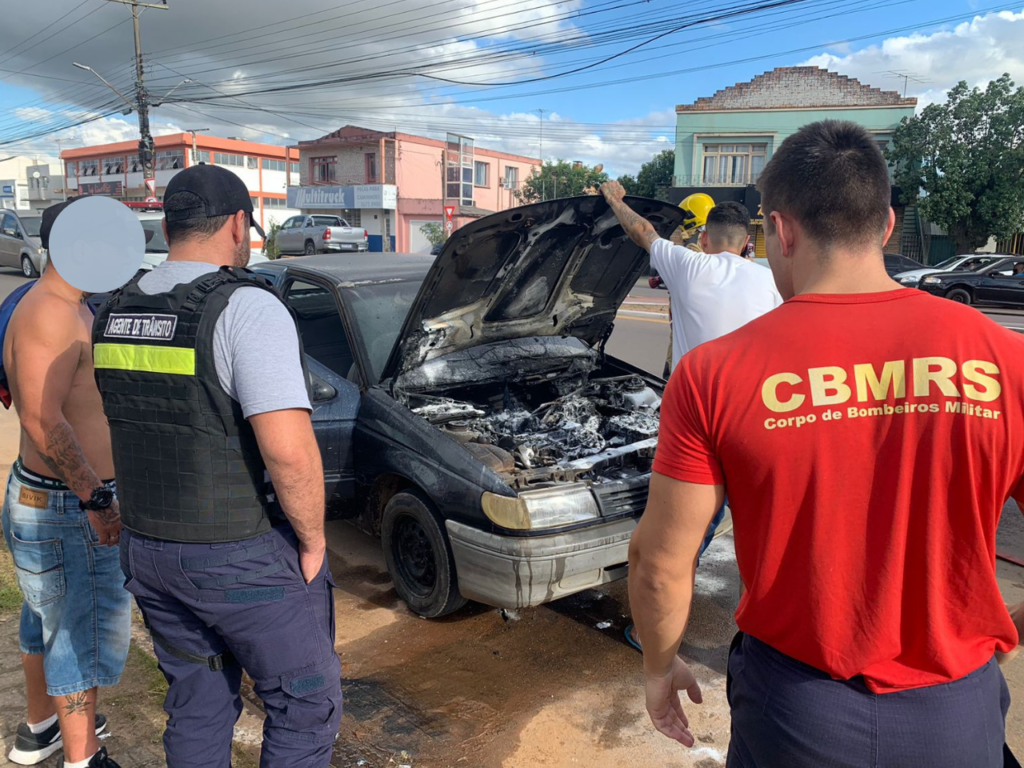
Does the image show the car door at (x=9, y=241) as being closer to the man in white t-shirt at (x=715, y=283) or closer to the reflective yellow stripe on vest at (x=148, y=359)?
the man in white t-shirt at (x=715, y=283)

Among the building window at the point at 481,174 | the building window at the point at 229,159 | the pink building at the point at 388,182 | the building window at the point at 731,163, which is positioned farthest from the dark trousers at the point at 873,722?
the building window at the point at 229,159

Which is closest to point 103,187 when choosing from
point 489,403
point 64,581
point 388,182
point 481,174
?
point 388,182

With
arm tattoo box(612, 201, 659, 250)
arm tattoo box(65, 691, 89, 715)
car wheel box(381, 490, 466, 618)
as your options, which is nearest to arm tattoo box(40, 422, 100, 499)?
arm tattoo box(65, 691, 89, 715)

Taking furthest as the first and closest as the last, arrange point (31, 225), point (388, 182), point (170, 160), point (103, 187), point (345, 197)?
1. point (103, 187)
2. point (170, 160)
3. point (345, 197)
4. point (388, 182)
5. point (31, 225)

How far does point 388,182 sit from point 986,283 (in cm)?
3014

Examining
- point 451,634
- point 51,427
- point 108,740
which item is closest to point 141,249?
point 51,427

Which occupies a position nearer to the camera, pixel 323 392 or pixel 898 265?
pixel 323 392

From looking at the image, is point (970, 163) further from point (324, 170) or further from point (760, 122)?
point (324, 170)

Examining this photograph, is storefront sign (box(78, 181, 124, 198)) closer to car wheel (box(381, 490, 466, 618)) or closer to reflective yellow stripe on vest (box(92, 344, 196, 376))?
car wheel (box(381, 490, 466, 618))

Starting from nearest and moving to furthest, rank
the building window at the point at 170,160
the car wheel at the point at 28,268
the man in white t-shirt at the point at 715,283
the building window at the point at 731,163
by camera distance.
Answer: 1. the man in white t-shirt at the point at 715,283
2. the car wheel at the point at 28,268
3. the building window at the point at 731,163
4. the building window at the point at 170,160

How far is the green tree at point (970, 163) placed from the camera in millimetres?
23875

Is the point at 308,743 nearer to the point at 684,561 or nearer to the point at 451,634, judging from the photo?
the point at 684,561

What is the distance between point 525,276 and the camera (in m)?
4.31

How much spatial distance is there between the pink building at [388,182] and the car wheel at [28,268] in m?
21.4
